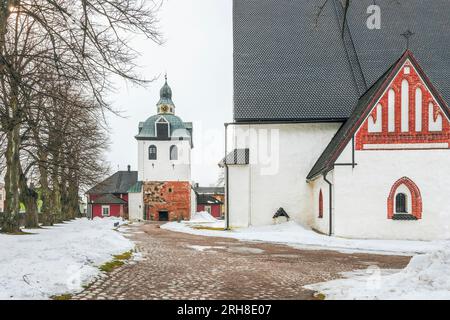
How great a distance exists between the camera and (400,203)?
728 inches

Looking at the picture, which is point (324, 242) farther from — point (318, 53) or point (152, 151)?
point (152, 151)

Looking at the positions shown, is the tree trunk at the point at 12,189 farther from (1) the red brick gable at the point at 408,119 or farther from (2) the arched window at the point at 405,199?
(2) the arched window at the point at 405,199

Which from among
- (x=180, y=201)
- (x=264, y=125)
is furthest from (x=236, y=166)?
(x=180, y=201)

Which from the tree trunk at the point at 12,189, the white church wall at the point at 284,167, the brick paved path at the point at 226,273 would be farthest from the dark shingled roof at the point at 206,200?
the brick paved path at the point at 226,273

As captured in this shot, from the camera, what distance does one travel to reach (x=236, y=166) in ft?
77.9

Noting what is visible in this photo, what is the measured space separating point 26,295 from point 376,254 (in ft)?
35.6

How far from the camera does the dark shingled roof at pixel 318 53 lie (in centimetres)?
2297

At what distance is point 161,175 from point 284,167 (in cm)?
3310

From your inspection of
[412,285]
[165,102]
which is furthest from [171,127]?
[412,285]

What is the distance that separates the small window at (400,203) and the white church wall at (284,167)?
538 cm

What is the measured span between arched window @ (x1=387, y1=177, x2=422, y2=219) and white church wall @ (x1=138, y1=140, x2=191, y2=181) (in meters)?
38.0

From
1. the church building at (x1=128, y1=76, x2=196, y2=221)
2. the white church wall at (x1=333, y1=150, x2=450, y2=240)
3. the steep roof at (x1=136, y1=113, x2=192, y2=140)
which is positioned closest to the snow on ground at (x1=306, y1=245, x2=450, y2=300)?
the white church wall at (x1=333, y1=150, x2=450, y2=240)

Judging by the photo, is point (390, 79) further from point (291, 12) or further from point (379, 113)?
point (291, 12)
